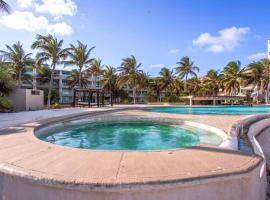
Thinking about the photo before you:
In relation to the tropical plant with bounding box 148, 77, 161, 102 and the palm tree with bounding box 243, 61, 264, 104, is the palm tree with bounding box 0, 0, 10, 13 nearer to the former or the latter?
the tropical plant with bounding box 148, 77, 161, 102

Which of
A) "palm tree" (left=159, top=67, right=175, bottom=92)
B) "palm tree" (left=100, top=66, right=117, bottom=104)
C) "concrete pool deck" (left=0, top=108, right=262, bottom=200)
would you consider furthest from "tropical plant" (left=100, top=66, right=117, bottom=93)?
"concrete pool deck" (left=0, top=108, right=262, bottom=200)

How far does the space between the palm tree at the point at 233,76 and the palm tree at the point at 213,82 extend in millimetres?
4412

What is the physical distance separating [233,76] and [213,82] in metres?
6.51

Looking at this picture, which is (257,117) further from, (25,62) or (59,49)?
(25,62)

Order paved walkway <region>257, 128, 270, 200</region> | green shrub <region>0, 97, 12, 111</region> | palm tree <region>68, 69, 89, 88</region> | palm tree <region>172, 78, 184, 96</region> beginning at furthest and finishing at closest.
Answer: palm tree <region>68, 69, 89, 88</region> → palm tree <region>172, 78, 184, 96</region> → green shrub <region>0, 97, 12, 111</region> → paved walkway <region>257, 128, 270, 200</region>

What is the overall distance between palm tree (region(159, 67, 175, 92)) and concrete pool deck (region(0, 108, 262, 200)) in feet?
159

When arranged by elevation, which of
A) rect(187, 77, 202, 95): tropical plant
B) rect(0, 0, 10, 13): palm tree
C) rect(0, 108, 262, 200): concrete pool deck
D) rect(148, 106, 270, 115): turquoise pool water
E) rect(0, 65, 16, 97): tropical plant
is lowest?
rect(148, 106, 270, 115): turquoise pool water

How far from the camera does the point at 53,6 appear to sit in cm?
1469

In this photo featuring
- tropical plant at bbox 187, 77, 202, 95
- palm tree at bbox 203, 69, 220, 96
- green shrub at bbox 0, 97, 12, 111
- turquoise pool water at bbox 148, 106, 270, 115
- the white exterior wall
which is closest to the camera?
green shrub at bbox 0, 97, 12, 111

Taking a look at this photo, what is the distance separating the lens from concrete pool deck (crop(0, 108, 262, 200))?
354cm

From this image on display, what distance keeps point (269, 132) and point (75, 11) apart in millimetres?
13571

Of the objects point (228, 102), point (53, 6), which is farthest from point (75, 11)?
point (228, 102)

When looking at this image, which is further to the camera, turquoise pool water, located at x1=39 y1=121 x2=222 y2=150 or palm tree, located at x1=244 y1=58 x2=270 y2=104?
palm tree, located at x1=244 y1=58 x2=270 y2=104

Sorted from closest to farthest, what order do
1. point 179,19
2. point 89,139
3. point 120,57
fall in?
point 89,139 < point 179,19 < point 120,57
